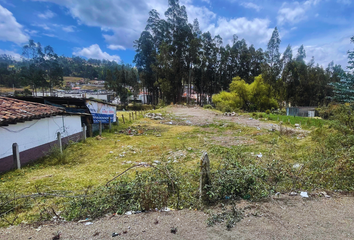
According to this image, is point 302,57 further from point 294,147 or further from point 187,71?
point 294,147

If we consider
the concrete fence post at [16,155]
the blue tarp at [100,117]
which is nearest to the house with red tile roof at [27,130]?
the concrete fence post at [16,155]

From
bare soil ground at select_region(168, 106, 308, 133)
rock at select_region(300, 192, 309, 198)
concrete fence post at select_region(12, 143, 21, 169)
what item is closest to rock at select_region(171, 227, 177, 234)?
rock at select_region(300, 192, 309, 198)

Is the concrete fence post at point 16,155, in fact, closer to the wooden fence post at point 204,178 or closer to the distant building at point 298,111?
the wooden fence post at point 204,178

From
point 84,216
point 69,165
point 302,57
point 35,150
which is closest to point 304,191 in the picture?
point 84,216

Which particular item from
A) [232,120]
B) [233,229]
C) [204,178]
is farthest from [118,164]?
[232,120]

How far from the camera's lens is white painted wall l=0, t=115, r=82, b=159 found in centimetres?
506

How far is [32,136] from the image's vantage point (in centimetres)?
600

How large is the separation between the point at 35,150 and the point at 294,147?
923 cm

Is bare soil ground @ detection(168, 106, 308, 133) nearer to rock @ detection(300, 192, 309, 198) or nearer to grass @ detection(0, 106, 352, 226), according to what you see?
grass @ detection(0, 106, 352, 226)

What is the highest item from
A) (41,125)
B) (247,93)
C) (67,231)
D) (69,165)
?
(247,93)

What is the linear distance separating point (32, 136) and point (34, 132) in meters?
0.16

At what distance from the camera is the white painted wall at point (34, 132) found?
5.06m

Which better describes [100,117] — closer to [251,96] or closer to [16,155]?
[16,155]

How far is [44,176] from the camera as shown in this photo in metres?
4.52
